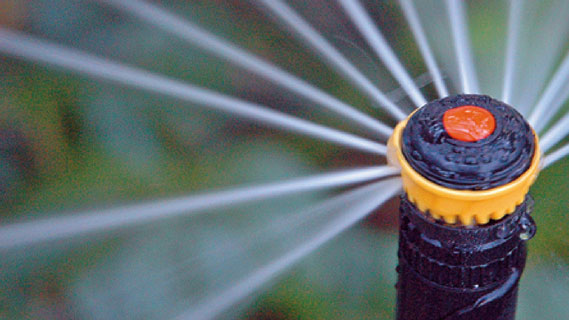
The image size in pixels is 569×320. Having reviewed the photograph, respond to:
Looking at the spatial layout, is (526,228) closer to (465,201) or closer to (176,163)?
(465,201)

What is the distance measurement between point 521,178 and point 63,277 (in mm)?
945

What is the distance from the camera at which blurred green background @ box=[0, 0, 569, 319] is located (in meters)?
1.22

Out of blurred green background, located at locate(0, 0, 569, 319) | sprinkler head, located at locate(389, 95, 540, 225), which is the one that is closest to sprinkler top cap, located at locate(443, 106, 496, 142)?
sprinkler head, located at locate(389, 95, 540, 225)

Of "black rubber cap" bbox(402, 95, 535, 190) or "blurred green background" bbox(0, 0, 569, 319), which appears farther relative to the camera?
"blurred green background" bbox(0, 0, 569, 319)

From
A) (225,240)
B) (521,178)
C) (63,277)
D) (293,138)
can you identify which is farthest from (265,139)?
(521,178)

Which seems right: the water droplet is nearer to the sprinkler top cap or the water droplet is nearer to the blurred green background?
the sprinkler top cap

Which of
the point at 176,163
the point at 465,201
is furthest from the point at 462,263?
the point at 176,163

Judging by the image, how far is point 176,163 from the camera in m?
1.27

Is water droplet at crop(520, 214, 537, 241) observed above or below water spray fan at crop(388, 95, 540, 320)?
below

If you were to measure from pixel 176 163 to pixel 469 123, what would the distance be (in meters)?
0.80

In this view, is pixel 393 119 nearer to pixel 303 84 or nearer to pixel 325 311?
pixel 303 84

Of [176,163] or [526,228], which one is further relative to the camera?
[176,163]

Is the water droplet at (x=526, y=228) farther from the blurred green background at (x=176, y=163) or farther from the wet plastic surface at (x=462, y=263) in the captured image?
the blurred green background at (x=176, y=163)

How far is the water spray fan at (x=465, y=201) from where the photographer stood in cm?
53
